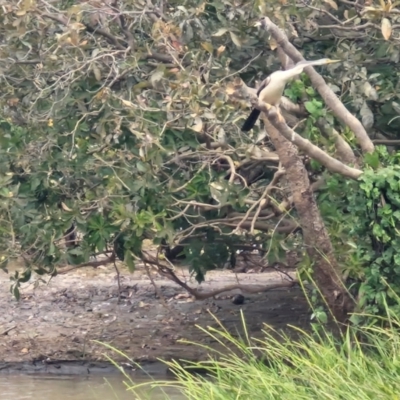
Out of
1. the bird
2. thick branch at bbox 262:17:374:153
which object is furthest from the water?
the bird

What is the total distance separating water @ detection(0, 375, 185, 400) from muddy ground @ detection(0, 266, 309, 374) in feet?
0.93

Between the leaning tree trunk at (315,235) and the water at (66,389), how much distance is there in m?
1.94

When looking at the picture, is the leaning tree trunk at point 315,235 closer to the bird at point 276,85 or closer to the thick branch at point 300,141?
the thick branch at point 300,141

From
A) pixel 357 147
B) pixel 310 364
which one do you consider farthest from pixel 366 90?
pixel 310 364

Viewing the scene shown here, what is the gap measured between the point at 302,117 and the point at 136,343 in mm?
3818

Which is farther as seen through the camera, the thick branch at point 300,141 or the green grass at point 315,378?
the thick branch at point 300,141

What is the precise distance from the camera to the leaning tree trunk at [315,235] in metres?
6.13

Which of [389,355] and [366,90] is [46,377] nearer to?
[366,90]

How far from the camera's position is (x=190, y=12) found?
6.41 meters

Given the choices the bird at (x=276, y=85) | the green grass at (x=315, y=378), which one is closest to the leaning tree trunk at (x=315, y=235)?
the bird at (x=276, y=85)

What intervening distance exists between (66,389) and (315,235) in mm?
3280

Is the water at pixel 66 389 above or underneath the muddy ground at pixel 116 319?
above

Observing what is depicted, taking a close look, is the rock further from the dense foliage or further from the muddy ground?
the dense foliage

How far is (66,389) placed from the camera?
8.60m
